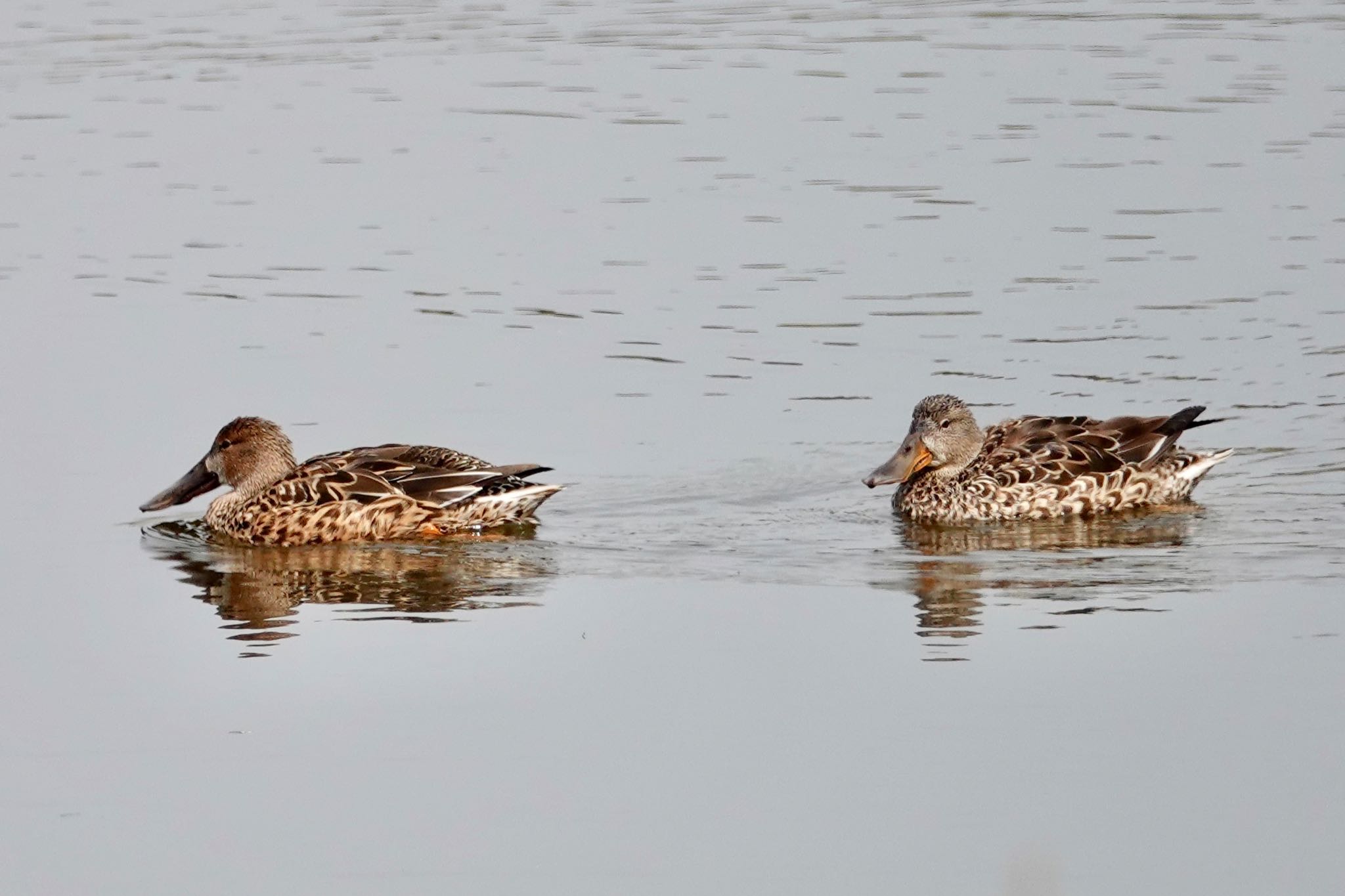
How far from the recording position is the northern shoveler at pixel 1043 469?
41.6 ft

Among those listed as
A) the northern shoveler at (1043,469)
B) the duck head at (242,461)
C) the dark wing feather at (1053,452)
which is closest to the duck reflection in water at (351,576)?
the duck head at (242,461)

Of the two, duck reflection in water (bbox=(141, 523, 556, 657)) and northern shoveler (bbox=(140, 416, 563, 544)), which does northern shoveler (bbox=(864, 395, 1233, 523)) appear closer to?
northern shoveler (bbox=(140, 416, 563, 544))

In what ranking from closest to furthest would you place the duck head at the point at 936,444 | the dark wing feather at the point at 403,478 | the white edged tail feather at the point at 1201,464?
1. the dark wing feather at the point at 403,478
2. the white edged tail feather at the point at 1201,464
3. the duck head at the point at 936,444

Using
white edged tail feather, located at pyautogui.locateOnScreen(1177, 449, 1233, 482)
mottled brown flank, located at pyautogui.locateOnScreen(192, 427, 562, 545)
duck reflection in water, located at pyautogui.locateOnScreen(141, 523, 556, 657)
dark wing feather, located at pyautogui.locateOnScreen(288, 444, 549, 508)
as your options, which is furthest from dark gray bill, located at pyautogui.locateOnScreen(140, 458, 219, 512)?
white edged tail feather, located at pyautogui.locateOnScreen(1177, 449, 1233, 482)

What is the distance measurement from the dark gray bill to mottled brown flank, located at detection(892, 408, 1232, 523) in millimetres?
3726

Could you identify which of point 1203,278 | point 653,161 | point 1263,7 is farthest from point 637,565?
point 1263,7

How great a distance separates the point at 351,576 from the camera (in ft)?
37.5

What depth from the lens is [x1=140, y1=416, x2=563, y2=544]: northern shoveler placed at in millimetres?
12078

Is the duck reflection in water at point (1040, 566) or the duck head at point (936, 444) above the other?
the duck head at point (936, 444)

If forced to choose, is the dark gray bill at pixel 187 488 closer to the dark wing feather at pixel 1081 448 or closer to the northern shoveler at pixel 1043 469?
the northern shoveler at pixel 1043 469

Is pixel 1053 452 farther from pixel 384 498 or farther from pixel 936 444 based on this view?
pixel 384 498

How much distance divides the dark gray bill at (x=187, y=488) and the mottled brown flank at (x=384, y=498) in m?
0.28

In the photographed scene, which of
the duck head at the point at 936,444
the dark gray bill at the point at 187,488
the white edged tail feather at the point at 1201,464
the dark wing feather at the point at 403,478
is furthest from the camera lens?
the duck head at the point at 936,444

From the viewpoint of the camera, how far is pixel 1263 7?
2709cm
